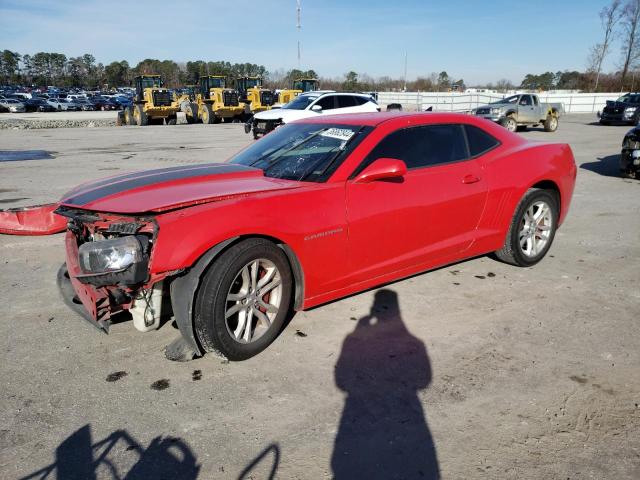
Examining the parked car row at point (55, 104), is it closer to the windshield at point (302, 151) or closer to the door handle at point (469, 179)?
the windshield at point (302, 151)

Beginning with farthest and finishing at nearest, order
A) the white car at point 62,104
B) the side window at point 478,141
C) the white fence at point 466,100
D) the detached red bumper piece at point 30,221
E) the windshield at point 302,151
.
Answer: the white car at point 62,104
the white fence at point 466,100
the detached red bumper piece at point 30,221
the side window at point 478,141
the windshield at point 302,151

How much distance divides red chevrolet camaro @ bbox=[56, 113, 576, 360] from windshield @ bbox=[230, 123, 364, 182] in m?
0.02

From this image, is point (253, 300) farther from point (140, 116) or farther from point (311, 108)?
point (140, 116)

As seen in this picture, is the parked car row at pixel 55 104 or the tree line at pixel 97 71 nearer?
the parked car row at pixel 55 104

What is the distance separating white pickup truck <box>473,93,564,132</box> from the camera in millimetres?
20719

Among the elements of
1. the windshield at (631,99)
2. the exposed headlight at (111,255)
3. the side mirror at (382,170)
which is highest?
the windshield at (631,99)

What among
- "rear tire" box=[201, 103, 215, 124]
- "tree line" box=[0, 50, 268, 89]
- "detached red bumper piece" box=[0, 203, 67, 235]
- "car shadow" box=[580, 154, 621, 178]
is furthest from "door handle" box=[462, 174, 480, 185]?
"tree line" box=[0, 50, 268, 89]

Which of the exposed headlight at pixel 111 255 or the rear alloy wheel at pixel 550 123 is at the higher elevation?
the rear alloy wheel at pixel 550 123

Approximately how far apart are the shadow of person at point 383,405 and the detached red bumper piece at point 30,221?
14.8ft

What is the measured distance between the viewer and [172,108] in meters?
29.6

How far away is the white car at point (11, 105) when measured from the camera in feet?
142

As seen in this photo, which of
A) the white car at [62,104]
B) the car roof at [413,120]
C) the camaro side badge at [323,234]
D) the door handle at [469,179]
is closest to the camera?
the camaro side badge at [323,234]

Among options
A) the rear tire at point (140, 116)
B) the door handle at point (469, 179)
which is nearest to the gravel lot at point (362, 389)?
the door handle at point (469, 179)

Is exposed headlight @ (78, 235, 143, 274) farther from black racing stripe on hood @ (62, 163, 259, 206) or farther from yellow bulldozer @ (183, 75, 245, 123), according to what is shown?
yellow bulldozer @ (183, 75, 245, 123)
